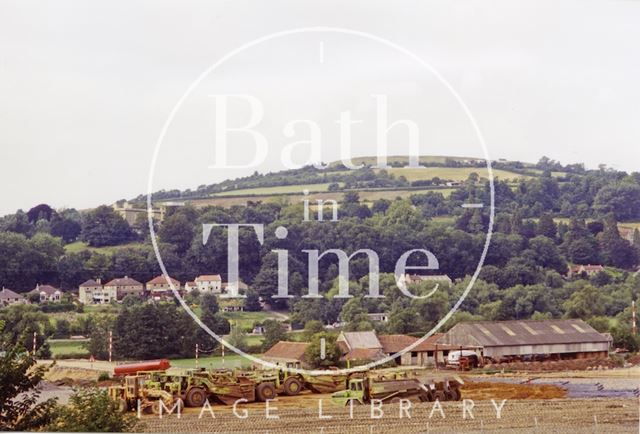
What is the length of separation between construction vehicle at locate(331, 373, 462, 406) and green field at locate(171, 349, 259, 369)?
91cm

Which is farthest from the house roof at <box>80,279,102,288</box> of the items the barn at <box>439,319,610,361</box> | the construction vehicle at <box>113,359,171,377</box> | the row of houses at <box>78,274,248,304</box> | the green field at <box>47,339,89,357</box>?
the barn at <box>439,319,610,361</box>

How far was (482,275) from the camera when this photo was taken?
12.7 m

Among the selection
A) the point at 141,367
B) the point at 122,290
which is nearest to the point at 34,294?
the point at 122,290

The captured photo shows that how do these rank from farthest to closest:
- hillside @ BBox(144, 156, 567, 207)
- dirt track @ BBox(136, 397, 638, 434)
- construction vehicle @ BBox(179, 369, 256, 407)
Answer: hillside @ BBox(144, 156, 567, 207)
construction vehicle @ BBox(179, 369, 256, 407)
dirt track @ BBox(136, 397, 638, 434)

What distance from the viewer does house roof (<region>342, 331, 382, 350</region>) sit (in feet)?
41.0

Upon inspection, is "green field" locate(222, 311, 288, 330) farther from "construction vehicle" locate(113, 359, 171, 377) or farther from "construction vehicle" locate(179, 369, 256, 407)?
"construction vehicle" locate(113, 359, 171, 377)

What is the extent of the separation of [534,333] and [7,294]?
5101mm

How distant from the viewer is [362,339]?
12.5m

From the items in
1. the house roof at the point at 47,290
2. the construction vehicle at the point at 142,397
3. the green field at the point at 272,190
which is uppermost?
the green field at the point at 272,190

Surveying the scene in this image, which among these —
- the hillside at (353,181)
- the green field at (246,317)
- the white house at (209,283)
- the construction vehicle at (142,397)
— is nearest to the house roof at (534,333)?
the hillside at (353,181)

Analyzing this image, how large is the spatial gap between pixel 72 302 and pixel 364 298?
2781 mm

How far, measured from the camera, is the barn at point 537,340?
42.3 feet

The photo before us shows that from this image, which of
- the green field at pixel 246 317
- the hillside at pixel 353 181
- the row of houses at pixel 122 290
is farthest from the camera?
the hillside at pixel 353 181

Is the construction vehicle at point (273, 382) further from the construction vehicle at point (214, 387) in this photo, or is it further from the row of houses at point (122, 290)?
the row of houses at point (122, 290)
